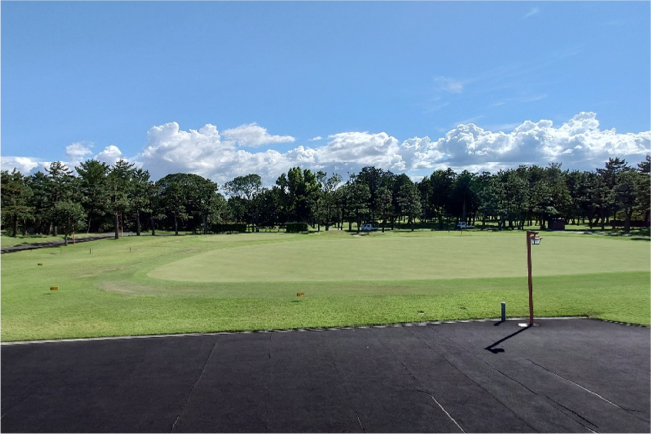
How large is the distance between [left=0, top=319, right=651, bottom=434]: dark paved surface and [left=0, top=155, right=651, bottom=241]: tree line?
5827 centimetres

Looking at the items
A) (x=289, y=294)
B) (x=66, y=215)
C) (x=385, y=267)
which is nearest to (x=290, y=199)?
(x=66, y=215)

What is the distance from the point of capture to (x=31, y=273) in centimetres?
2922

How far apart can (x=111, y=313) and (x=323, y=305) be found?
9718 mm

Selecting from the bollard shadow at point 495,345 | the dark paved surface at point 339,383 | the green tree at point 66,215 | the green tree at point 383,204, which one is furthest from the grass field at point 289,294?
the green tree at point 383,204

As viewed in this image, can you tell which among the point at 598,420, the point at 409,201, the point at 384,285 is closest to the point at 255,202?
the point at 409,201

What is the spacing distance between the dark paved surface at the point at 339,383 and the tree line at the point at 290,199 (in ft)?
191

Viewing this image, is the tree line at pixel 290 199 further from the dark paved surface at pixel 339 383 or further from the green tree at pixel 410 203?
the dark paved surface at pixel 339 383

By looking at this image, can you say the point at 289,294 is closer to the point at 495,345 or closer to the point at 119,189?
the point at 495,345

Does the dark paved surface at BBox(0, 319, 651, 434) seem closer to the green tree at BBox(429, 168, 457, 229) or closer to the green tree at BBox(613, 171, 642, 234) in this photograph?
the green tree at BBox(613, 171, 642, 234)

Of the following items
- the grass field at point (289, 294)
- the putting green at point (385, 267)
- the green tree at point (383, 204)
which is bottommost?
the putting green at point (385, 267)

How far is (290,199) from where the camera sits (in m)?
110

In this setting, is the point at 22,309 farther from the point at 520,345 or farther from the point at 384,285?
the point at 520,345

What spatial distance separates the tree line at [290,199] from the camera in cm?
7612

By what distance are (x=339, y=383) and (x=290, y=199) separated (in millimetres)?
101482
